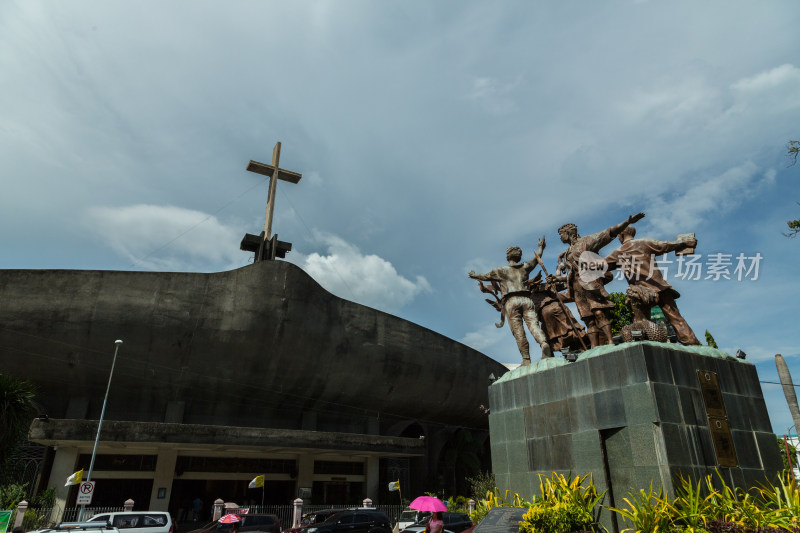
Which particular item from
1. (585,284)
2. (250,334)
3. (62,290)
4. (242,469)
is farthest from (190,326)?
(585,284)

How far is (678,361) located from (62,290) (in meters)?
30.8

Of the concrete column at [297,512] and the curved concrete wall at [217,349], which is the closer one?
the concrete column at [297,512]

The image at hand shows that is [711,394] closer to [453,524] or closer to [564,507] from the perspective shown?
[564,507]

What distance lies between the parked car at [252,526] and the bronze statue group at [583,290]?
40.1 ft

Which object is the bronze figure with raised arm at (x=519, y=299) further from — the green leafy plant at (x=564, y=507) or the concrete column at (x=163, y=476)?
the concrete column at (x=163, y=476)

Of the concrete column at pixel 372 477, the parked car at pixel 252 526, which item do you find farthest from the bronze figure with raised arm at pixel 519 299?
the concrete column at pixel 372 477

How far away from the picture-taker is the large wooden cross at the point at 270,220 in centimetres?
4078

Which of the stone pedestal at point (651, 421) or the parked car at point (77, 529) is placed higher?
the stone pedestal at point (651, 421)

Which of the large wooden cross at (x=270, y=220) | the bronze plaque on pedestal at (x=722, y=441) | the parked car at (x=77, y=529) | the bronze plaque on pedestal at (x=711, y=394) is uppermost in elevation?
the large wooden cross at (x=270, y=220)

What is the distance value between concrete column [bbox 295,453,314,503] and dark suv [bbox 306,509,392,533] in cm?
1549

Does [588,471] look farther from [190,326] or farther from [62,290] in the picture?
[62,290]

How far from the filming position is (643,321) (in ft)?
34.7

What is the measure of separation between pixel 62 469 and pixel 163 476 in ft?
17.3

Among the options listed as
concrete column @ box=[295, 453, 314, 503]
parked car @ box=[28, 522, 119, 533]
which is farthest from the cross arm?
parked car @ box=[28, 522, 119, 533]
